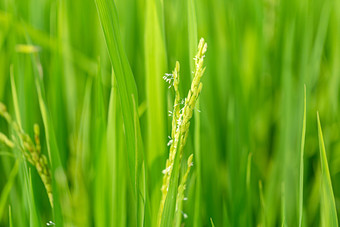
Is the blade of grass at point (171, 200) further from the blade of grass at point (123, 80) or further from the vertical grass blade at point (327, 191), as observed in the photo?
the vertical grass blade at point (327, 191)

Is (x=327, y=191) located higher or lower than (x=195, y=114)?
lower

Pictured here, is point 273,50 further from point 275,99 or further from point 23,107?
point 23,107

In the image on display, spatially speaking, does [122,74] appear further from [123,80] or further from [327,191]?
[327,191]

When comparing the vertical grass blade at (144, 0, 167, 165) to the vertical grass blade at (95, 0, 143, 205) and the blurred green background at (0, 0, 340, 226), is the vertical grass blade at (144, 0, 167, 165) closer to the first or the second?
the blurred green background at (0, 0, 340, 226)

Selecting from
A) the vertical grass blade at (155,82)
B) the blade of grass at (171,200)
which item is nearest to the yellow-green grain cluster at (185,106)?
the blade of grass at (171,200)

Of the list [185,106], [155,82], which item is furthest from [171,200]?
[155,82]

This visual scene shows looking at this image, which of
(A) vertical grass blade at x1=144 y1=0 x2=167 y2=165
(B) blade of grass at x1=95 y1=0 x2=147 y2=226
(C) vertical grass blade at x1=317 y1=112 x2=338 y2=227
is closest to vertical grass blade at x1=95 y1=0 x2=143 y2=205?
(B) blade of grass at x1=95 y1=0 x2=147 y2=226

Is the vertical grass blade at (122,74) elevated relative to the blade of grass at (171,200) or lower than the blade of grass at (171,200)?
elevated

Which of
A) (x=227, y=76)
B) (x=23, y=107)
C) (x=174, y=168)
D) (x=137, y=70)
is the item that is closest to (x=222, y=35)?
(x=227, y=76)
